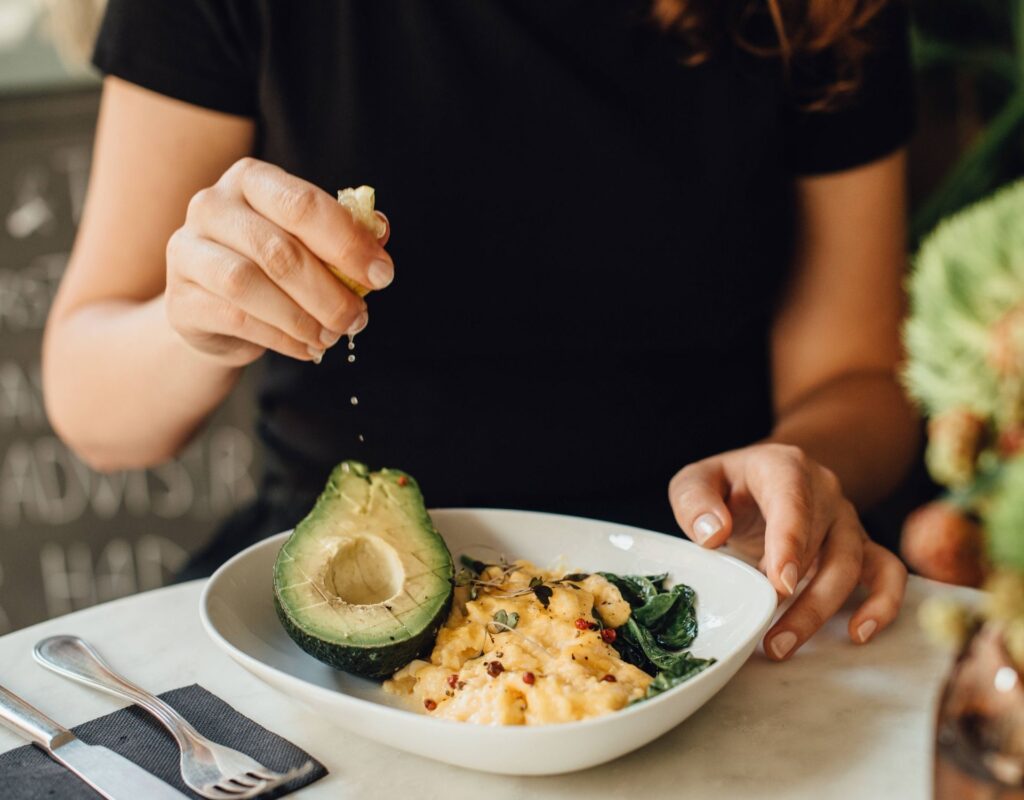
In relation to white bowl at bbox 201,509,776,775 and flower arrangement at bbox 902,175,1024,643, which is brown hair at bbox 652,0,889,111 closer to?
white bowl at bbox 201,509,776,775

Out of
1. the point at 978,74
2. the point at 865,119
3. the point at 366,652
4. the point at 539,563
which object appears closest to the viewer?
the point at 366,652

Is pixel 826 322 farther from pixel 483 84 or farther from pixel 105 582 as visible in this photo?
pixel 105 582

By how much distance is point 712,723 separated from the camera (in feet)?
2.12

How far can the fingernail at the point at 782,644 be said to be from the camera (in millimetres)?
707

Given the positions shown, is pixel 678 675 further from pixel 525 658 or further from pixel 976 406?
pixel 976 406

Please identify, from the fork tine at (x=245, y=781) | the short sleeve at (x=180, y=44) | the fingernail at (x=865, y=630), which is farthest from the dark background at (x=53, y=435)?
the fork tine at (x=245, y=781)

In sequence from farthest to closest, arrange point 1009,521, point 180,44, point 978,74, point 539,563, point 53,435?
point 53,435, point 978,74, point 180,44, point 539,563, point 1009,521

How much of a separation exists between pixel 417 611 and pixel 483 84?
0.62 meters

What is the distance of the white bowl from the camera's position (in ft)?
1.79

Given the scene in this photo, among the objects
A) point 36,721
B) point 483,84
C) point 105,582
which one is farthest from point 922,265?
point 105,582

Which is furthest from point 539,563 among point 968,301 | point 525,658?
point 968,301

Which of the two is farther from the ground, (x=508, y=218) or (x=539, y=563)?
(x=508, y=218)

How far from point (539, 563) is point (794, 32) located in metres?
0.70

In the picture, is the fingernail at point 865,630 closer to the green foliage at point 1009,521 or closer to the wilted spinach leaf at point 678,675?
the wilted spinach leaf at point 678,675
